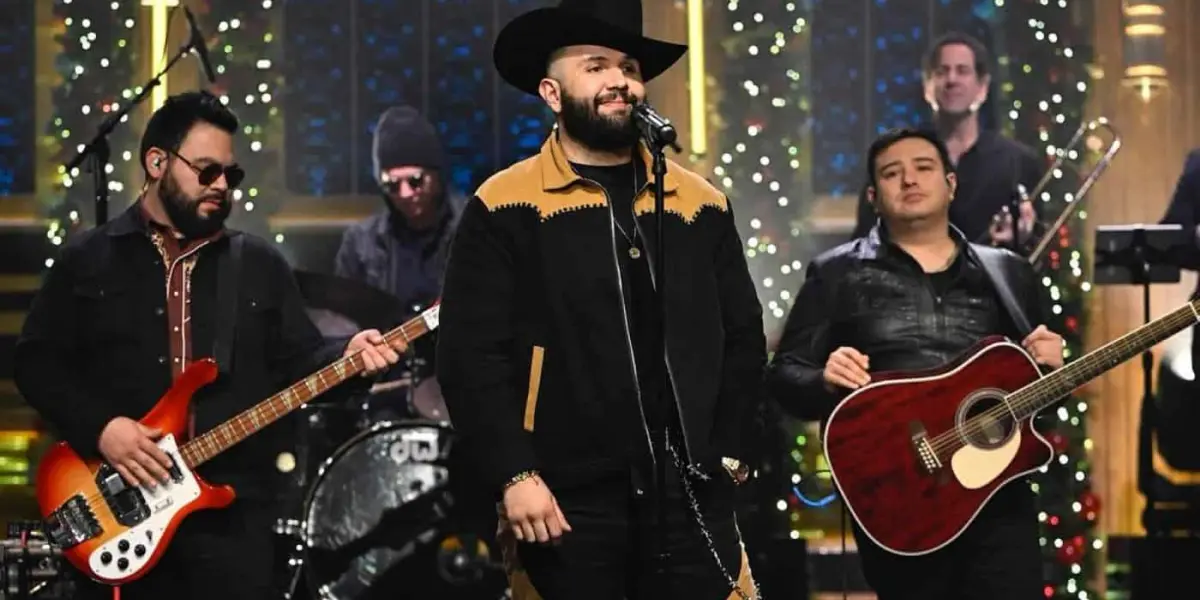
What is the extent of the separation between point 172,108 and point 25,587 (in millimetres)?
1823

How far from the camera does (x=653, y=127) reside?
11.1 feet

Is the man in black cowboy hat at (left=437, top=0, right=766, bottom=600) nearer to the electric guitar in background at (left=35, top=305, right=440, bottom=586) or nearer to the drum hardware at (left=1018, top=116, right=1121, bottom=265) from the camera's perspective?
the electric guitar in background at (left=35, top=305, right=440, bottom=586)

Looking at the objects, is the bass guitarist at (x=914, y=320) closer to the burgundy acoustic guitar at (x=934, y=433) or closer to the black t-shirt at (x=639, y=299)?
the burgundy acoustic guitar at (x=934, y=433)

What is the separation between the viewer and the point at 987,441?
4.97 meters

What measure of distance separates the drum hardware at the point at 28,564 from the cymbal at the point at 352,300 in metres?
1.39

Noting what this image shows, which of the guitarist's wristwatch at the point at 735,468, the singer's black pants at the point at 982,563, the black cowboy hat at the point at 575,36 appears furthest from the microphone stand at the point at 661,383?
the singer's black pants at the point at 982,563

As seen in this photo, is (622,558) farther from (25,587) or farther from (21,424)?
(21,424)

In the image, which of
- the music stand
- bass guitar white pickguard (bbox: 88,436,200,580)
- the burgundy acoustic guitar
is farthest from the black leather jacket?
bass guitar white pickguard (bbox: 88,436,200,580)

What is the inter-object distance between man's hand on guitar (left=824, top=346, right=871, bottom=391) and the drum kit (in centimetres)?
172

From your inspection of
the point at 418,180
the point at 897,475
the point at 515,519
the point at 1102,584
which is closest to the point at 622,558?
the point at 515,519

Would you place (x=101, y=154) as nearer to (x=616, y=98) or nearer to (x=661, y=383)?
(x=616, y=98)

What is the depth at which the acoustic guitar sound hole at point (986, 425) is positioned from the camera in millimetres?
4961

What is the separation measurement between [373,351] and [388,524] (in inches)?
53.7

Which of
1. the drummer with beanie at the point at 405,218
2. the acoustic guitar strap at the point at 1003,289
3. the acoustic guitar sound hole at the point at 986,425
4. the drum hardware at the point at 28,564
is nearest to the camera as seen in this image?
the acoustic guitar sound hole at the point at 986,425
